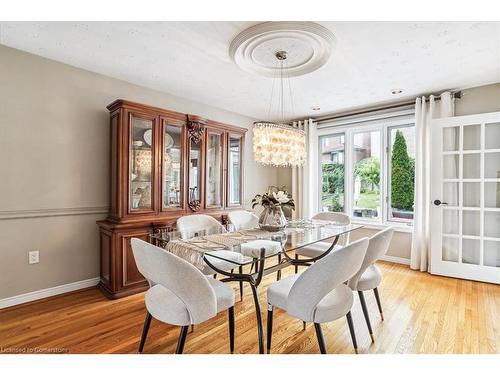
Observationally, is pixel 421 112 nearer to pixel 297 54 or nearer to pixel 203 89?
pixel 297 54

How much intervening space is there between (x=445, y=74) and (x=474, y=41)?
2.44 ft

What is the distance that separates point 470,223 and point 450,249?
0.40 metres

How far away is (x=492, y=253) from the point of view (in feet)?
10.3

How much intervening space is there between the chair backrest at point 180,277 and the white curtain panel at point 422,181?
322cm

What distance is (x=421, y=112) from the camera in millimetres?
3562

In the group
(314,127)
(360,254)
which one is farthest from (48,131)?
(314,127)

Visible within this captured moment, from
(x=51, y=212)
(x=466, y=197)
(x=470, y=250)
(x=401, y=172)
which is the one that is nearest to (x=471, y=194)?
(x=466, y=197)

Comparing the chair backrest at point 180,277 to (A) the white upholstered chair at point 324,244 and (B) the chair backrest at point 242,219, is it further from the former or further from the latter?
(B) the chair backrest at point 242,219


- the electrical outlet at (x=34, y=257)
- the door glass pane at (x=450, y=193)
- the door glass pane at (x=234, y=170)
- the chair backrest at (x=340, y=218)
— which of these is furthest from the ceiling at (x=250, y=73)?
the electrical outlet at (x=34, y=257)

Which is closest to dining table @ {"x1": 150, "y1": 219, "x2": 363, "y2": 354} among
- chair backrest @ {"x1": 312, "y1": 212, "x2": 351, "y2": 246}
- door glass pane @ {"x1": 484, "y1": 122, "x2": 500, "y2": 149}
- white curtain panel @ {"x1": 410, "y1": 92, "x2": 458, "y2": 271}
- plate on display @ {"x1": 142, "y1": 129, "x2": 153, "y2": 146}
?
chair backrest @ {"x1": 312, "y1": 212, "x2": 351, "y2": 246}

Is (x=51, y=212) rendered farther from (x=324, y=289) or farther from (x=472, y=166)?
(x=472, y=166)

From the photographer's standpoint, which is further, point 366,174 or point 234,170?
point 366,174

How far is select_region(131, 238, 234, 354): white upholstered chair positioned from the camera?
1.39m

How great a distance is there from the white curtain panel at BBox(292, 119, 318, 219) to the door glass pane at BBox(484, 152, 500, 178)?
2279mm
